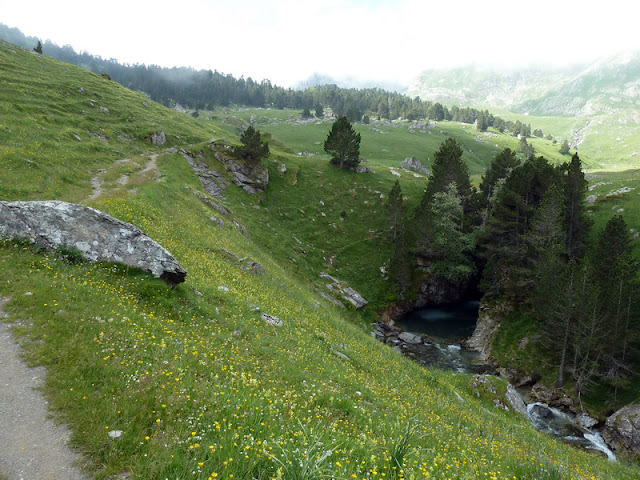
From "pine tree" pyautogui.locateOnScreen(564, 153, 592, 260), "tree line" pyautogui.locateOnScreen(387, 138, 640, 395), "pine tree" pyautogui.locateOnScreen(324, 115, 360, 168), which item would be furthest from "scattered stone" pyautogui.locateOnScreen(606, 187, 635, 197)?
"pine tree" pyautogui.locateOnScreen(324, 115, 360, 168)

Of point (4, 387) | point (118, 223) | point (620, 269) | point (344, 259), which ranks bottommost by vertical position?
point (344, 259)

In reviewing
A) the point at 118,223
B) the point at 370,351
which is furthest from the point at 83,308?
the point at 370,351

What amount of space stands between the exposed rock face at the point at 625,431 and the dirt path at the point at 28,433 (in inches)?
1503

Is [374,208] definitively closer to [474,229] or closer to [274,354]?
[474,229]

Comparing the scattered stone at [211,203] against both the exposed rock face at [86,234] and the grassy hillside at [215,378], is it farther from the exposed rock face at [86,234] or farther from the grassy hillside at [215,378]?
the exposed rock face at [86,234]

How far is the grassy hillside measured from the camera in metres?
6.19

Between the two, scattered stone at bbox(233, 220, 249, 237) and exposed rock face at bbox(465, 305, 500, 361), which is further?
scattered stone at bbox(233, 220, 249, 237)

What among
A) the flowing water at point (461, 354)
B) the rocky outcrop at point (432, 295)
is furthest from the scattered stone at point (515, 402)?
the rocky outcrop at point (432, 295)

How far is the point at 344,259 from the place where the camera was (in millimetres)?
58469

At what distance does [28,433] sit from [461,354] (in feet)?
148

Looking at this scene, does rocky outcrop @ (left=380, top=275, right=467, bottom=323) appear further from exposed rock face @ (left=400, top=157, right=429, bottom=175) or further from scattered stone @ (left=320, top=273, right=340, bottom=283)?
exposed rock face @ (left=400, top=157, right=429, bottom=175)

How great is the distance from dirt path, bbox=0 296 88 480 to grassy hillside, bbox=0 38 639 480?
29 centimetres

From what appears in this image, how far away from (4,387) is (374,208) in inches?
2704

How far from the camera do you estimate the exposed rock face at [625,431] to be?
25.3 m
